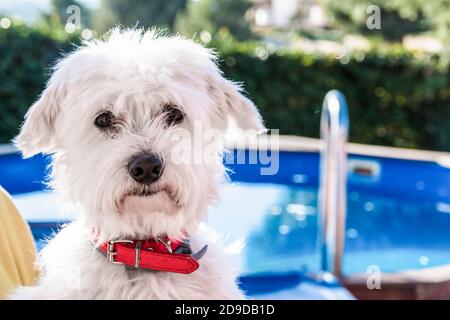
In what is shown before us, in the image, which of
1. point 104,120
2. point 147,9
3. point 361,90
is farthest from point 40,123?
point 147,9

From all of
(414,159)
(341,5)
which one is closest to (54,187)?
(414,159)

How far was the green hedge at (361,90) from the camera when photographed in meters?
13.6

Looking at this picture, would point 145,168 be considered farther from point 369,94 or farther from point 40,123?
point 369,94

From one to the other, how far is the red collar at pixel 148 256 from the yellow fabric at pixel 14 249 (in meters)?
0.52

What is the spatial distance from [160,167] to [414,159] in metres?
9.45

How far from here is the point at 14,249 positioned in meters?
2.32

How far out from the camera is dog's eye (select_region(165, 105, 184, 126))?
6.34ft

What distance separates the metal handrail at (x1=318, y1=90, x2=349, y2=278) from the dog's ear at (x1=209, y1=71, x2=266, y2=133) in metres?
3.08

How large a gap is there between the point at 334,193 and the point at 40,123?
3727mm

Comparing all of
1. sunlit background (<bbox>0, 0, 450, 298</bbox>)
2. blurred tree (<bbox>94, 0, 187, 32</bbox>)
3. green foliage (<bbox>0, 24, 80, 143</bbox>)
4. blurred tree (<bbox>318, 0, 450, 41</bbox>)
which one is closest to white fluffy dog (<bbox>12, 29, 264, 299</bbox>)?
sunlit background (<bbox>0, 0, 450, 298</bbox>)

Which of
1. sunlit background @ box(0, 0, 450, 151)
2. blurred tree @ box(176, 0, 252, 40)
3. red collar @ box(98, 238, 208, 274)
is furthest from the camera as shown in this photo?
blurred tree @ box(176, 0, 252, 40)

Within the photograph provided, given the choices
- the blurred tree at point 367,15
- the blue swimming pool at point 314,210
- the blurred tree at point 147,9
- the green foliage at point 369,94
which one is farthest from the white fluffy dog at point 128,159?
the blurred tree at point 147,9

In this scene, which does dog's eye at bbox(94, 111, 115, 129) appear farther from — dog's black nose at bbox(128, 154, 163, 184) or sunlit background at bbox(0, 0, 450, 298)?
sunlit background at bbox(0, 0, 450, 298)

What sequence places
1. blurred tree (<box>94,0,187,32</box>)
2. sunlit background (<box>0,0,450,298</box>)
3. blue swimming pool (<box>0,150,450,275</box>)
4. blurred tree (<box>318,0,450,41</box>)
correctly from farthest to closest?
blurred tree (<box>94,0,187,32</box>), blurred tree (<box>318,0,450,41</box>), sunlit background (<box>0,0,450,298</box>), blue swimming pool (<box>0,150,450,275</box>)
